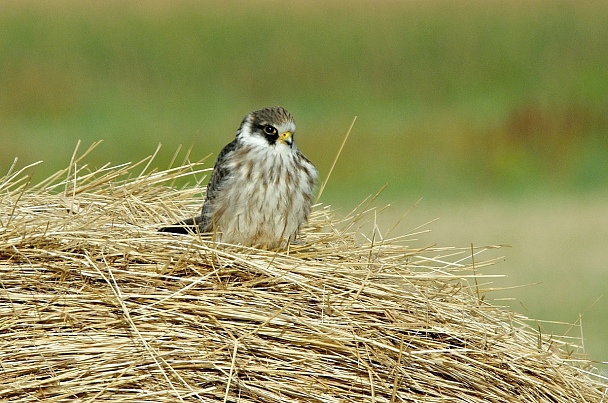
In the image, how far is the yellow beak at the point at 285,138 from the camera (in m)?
4.40

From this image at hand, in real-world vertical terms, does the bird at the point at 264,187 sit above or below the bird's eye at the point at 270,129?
below

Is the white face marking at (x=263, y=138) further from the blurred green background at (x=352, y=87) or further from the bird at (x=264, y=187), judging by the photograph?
the blurred green background at (x=352, y=87)

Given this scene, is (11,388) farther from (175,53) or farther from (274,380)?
(175,53)

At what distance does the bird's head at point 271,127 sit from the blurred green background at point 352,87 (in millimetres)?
7751

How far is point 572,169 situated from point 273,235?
405 inches

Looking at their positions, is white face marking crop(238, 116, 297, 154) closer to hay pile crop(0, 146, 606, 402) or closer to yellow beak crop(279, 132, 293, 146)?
yellow beak crop(279, 132, 293, 146)

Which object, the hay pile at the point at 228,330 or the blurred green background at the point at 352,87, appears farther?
the blurred green background at the point at 352,87

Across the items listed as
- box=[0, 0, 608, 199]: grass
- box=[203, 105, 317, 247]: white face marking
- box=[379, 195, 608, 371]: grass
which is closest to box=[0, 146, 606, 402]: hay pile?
box=[203, 105, 317, 247]: white face marking

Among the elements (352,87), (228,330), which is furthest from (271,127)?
(352,87)

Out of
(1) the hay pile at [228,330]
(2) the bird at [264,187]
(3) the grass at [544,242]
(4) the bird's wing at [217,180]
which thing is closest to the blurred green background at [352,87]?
(3) the grass at [544,242]

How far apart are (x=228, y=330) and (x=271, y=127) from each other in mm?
1184

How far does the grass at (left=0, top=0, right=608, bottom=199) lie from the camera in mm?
13625

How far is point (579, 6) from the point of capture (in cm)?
1570

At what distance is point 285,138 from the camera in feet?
14.4
